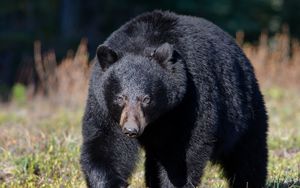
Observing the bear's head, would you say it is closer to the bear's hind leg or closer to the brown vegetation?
the bear's hind leg

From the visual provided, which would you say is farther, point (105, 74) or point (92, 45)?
point (92, 45)

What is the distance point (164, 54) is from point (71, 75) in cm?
825

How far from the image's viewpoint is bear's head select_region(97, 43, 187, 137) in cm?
478

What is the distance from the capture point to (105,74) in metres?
4.93

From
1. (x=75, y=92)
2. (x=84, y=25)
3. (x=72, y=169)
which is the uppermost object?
(x=72, y=169)

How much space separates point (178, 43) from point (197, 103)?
0.45 metres

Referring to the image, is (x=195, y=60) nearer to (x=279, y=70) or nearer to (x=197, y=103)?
(x=197, y=103)

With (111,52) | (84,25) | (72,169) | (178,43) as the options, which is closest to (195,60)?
(178,43)

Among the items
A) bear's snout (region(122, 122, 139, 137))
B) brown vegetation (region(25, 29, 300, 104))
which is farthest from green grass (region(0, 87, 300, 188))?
brown vegetation (region(25, 29, 300, 104))

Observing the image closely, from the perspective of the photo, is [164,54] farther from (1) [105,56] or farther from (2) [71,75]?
(2) [71,75]

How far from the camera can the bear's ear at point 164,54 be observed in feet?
15.9

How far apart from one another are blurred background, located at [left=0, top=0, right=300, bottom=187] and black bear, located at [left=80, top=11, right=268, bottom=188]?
2.97ft

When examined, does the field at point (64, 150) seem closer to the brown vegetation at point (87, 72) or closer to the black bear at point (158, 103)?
the brown vegetation at point (87, 72)

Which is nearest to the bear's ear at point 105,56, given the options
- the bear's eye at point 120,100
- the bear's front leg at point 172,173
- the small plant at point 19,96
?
the bear's eye at point 120,100
